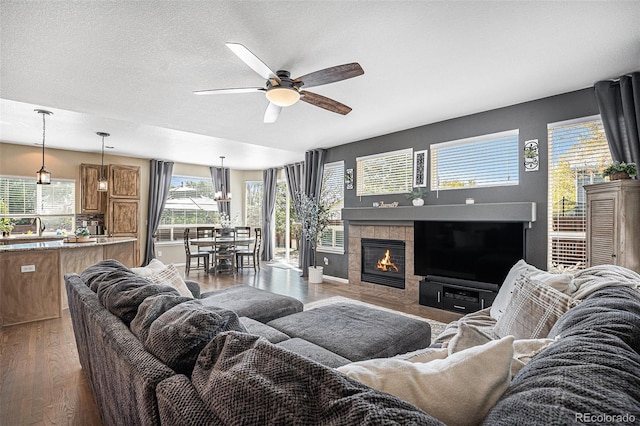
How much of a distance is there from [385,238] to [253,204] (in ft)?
17.9

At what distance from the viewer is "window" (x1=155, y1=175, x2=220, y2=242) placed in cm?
858

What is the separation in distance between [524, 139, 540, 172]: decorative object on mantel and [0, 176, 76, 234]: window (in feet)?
28.0

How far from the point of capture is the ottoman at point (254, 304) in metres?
→ 2.82

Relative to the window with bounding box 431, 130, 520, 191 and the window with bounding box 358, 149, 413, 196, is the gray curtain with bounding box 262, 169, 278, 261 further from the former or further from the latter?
the window with bounding box 431, 130, 520, 191

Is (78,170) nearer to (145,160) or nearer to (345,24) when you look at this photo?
(145,160)

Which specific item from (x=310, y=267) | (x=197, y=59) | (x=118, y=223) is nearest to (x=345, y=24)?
(x=197, y=59)

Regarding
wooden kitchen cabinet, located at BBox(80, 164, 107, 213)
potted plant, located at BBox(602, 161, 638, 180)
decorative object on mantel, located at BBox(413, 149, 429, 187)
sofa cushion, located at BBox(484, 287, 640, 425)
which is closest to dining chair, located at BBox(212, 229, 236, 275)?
wooden kitchen cabinet, located at BBox(80, 164, 107, 213)

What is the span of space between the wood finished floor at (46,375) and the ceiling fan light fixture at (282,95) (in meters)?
2.77

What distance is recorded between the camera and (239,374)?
2.53 feet

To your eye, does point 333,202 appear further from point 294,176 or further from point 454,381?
point 454,381

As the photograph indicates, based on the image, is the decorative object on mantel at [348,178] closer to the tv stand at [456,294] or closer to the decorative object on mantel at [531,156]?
the tv stand at [456,294]

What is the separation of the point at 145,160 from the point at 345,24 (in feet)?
24.0

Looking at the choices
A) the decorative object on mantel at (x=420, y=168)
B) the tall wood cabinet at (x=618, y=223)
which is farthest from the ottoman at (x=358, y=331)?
the decorative object on mantel at (x=420, y=168)

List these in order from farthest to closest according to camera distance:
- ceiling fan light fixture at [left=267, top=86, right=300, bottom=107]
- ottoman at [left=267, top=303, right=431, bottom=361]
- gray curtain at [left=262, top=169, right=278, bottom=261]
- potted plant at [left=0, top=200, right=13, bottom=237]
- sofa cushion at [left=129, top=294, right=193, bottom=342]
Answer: gray curtain at [left=262, top=169, right=278, bottom=261] → potted plant at [left=0, top=200, right=13, bottom=237] → ceiling fan light fixture at [left=267, top=86, right=300, bottom=107] → ottoman at [left=267, top=303, right=431, bottom=361] → sofa cushion at [left=129, top=294, right=193, bottom=342]
